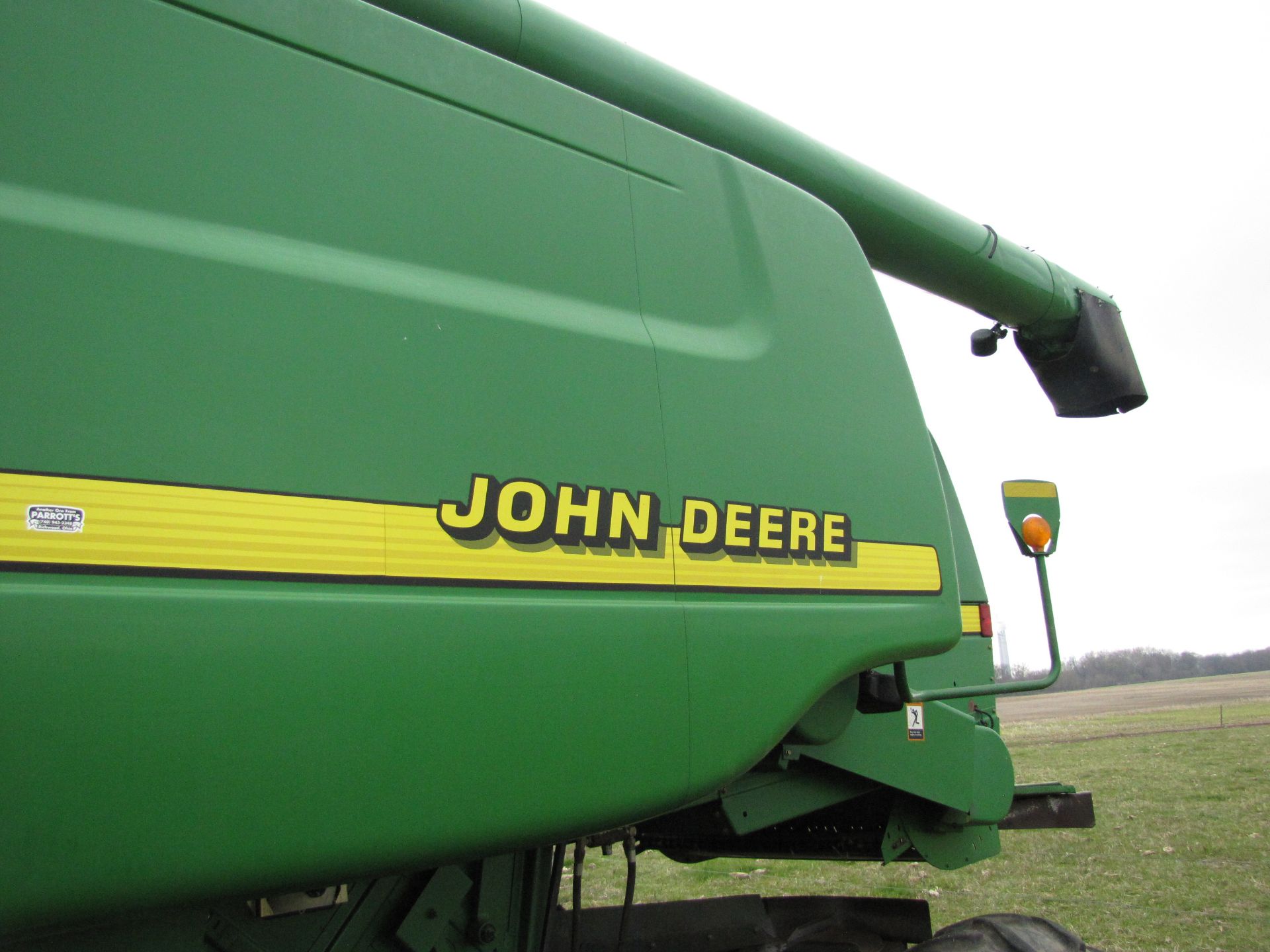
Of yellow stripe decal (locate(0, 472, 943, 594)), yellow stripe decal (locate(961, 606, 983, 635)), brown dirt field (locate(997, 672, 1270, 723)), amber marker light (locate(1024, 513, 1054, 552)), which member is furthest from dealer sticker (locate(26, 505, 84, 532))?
brown dirt field (locate(997, 672, 1270, 723))

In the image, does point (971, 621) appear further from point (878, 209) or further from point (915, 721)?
point (878, 209)

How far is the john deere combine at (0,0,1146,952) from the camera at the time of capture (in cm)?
126

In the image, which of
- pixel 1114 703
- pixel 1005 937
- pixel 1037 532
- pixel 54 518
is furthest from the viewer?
pixel 1114 703

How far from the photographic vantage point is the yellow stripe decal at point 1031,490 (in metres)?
2.57

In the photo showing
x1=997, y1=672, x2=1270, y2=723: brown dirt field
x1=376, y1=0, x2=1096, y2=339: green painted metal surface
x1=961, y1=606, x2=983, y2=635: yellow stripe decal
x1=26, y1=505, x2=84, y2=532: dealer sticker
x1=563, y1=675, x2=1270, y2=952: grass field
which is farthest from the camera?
x1=997, y1=672, x2=1270, y2=723: brown dirt field

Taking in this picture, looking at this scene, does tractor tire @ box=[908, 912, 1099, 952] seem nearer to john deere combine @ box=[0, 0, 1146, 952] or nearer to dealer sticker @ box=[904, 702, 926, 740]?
dealer sticker @ box=[904, 702, 926, 740]

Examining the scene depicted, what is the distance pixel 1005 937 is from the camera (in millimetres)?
2783

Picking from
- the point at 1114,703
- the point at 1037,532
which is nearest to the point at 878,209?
the point at 1037,532

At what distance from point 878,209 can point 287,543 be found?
2.56 meters

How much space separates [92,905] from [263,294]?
0.91 m

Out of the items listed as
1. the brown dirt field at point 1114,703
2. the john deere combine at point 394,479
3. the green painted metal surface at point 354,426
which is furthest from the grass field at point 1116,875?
the brown dirt field at point 1114,703

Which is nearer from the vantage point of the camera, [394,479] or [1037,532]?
[394,479]

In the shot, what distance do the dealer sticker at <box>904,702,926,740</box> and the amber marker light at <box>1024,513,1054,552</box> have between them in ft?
2.38

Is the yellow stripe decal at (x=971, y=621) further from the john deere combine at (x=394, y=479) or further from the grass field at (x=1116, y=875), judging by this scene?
the grass field at (x=1116, y=875)
